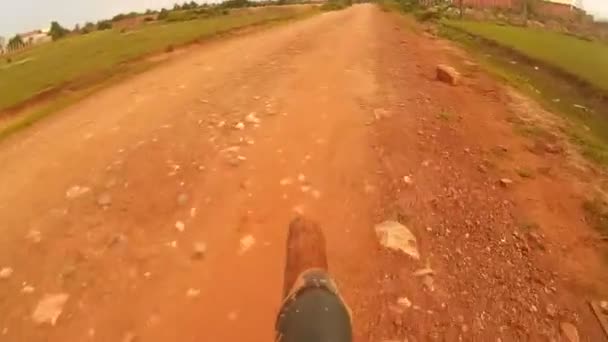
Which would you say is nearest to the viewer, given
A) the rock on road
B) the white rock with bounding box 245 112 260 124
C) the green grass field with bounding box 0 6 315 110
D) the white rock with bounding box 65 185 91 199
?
the rock on road

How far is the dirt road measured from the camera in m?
4.04

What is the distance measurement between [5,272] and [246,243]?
2.22 m

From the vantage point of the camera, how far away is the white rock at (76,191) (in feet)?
18.7

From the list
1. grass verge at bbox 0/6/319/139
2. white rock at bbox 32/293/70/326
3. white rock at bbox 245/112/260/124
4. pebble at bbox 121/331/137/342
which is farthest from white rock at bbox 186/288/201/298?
grass verge at bbox 0/6/319/139

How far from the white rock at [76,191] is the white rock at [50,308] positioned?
5.59ft

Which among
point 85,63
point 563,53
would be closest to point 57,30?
point 85,63

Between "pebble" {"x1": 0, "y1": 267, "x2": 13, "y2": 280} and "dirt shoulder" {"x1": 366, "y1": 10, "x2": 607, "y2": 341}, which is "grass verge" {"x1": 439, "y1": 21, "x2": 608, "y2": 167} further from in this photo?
"pebble" {"x1": 0, "y1": 267, "x2": 13, "y2": 280}

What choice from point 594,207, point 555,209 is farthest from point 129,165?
point 594,207

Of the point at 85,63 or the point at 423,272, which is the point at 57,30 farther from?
the point at 423,272

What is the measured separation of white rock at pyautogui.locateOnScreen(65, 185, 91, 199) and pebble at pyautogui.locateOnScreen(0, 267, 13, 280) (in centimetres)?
125

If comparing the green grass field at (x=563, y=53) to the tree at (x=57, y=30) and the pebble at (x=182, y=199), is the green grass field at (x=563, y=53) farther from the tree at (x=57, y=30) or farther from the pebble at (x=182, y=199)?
the tree at (x=57, y=30)

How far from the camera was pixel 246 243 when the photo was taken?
4809 mm

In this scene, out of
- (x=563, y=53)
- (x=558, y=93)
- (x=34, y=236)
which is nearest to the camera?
(x=34, y=236)

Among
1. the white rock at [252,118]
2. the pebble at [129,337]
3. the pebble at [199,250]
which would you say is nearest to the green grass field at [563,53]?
the white rock at [252,118]
